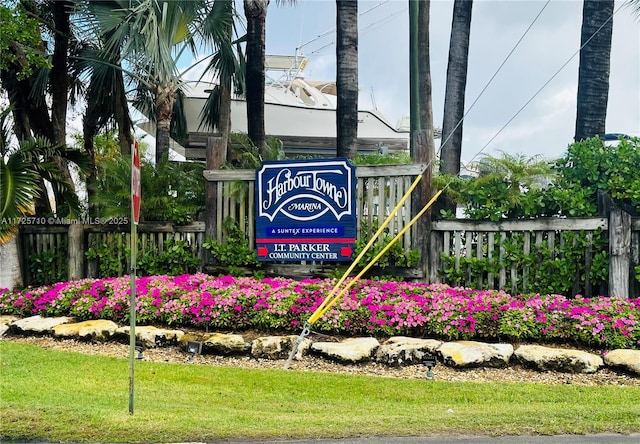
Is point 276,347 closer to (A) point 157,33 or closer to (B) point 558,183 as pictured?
(B) point 558,183

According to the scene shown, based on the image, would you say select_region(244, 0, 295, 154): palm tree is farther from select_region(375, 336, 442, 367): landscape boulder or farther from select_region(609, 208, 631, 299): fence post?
select_region(609, 208, 631, 299): fence post

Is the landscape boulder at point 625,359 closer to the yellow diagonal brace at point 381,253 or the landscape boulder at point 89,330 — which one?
the yellow diagonal brace at point 381,253

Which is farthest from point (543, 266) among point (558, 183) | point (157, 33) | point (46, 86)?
point (46, 86)

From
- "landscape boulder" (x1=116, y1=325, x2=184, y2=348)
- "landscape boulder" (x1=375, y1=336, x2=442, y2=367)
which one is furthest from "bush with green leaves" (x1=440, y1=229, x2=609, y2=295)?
"landscape boulder" (x1=116, y1=325, x2=184, y2=348)

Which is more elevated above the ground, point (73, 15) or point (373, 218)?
point (73, 15)

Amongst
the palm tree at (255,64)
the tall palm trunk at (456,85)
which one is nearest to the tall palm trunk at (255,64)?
the palm tree at (255,64)

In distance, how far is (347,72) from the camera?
13297 mm

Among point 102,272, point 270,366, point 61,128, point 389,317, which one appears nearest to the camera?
point 270,366

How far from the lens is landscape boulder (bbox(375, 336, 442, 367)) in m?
8.03

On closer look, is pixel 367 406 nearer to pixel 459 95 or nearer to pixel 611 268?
pixel 611 268

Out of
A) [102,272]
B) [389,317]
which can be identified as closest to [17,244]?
[102,272]

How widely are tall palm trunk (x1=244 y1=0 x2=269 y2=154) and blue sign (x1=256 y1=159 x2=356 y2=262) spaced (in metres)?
3.99

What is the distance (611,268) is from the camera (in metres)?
9.55

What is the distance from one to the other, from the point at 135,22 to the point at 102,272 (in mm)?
4765
